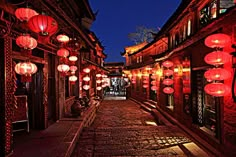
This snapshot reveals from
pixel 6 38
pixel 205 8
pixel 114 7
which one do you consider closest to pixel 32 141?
pixel 6 38

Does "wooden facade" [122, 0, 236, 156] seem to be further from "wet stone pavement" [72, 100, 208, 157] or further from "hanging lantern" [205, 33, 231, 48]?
"wet stone pavement" [72, 100, 208, 157]

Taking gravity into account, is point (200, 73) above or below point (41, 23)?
below

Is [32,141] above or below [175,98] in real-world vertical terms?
below

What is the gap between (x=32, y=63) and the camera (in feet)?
23.0

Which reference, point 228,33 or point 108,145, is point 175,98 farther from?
point 228,33

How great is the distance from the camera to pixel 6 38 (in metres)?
5.77

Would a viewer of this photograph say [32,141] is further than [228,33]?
Yes

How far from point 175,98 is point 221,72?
7.12 meters

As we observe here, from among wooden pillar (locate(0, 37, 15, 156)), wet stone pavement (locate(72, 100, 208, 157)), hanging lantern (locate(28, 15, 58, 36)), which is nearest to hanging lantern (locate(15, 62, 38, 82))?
wooden pillar (locate(0, 37, 15, 156))

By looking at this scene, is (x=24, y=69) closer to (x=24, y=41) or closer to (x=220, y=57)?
(x=24, y=41)

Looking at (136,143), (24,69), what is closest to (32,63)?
(24,69)

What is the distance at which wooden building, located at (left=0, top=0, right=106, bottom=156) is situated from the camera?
5.68 metres

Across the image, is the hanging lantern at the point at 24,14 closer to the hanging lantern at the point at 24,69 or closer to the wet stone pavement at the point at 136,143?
the hanging lantern at the point at 24,69

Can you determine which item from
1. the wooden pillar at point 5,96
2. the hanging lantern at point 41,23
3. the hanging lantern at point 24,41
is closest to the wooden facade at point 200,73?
the hanging lantern at point 41,23
